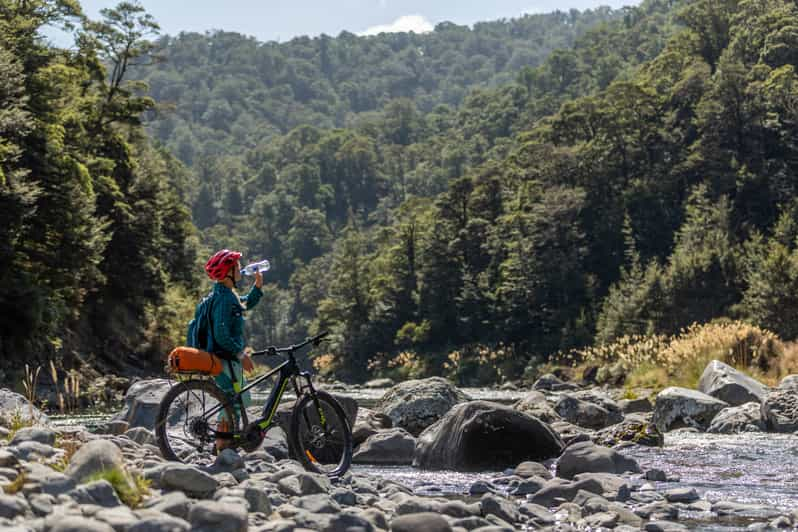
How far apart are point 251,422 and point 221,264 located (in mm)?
1508

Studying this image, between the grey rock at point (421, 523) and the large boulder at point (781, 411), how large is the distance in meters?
11.5

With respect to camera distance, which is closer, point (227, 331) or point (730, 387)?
point (227, 331)

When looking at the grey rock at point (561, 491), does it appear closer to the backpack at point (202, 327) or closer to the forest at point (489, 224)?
the backpack at point (202, 327)

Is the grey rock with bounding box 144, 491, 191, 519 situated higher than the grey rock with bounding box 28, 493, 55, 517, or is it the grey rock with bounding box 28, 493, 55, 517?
the grey rock with bounding box 28, 493, 55, 517

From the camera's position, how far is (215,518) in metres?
6.32

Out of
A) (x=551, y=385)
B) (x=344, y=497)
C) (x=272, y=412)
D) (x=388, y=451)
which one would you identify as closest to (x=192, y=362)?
(x=272, y=412)

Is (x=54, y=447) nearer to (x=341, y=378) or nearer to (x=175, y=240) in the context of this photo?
(x=175, y=240)

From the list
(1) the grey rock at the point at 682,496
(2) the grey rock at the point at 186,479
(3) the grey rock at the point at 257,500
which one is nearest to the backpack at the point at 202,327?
(2) the grey rock at the point at 186,479

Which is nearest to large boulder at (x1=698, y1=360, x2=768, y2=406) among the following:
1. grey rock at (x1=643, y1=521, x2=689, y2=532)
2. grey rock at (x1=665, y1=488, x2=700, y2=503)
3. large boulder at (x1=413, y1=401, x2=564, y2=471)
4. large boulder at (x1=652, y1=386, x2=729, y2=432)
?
large boulder at (x1=652, y1=386, x2=729, y2=432)

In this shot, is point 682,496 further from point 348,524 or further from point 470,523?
point 348,524

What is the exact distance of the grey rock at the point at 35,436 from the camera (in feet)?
27.3

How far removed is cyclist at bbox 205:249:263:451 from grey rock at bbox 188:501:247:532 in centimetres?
261

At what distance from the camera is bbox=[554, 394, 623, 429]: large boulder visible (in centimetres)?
1816

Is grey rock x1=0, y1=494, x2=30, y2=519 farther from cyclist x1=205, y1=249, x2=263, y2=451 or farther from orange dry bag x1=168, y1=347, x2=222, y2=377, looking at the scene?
cyclist x1=205, y1=249, x2=263, y2=451
